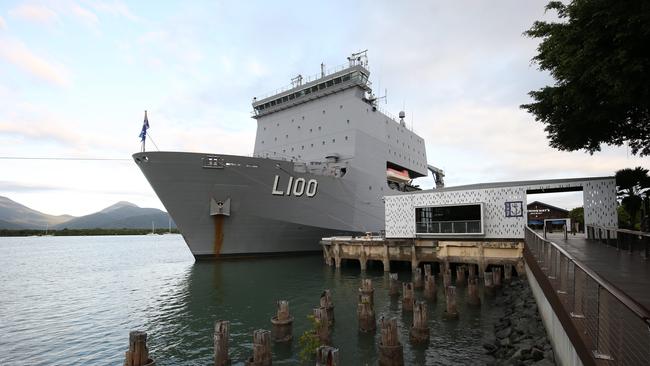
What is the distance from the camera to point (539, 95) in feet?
45.1

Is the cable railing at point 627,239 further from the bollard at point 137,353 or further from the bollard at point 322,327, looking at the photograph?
the bollard at point 137,353

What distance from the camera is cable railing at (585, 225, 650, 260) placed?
1082cm

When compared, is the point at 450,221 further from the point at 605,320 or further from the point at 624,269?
the point at 605,320

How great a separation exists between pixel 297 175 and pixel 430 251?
1086cm

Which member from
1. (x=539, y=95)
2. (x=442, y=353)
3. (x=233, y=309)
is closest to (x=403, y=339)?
(x=442, y=353)

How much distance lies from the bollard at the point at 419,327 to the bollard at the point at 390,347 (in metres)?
1.87

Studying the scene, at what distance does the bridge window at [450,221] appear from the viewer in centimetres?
2036

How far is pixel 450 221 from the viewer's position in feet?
69.5

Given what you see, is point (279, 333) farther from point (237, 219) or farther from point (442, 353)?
point (237, 219)

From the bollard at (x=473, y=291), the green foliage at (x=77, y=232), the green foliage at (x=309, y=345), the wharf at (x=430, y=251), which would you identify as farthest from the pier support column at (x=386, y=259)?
the green foliage at (x=77, y=232)

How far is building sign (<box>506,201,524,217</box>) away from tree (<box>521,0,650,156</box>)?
559cm

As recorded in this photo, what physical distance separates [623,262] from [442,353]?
557 centimetres

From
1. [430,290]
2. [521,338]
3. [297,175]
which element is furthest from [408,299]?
[297,175]

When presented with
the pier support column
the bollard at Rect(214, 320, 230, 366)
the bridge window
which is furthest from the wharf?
the bollard at Rect(214, 320, 230, 366)
